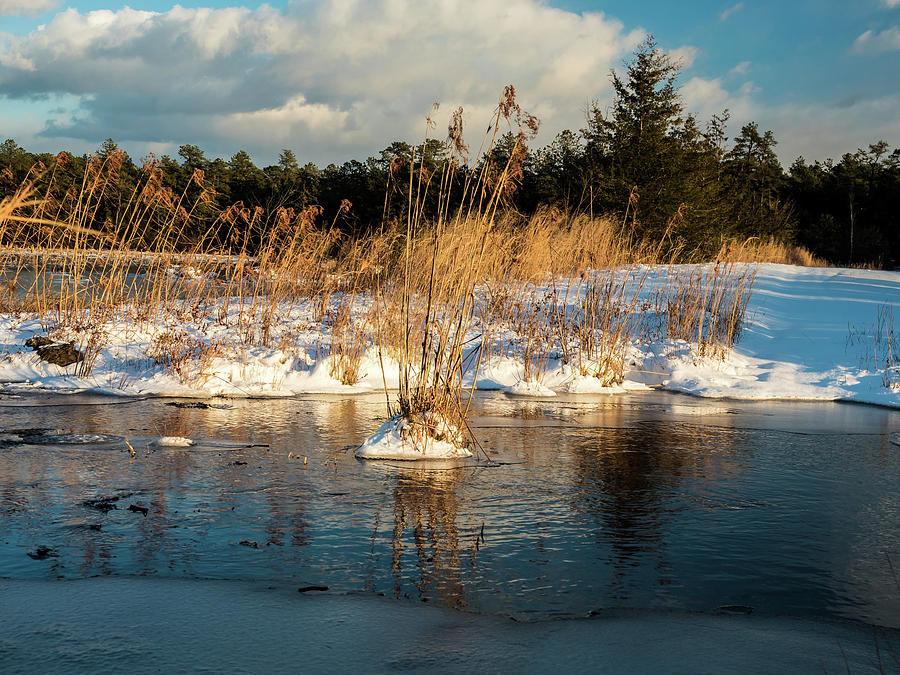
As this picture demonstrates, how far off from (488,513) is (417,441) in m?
1.24

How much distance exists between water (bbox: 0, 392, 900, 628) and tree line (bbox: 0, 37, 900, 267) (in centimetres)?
412

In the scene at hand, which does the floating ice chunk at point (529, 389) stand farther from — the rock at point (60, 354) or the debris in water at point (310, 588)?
the debris in water at point (310, 588)

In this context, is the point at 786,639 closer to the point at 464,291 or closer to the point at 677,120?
the point at 464,291

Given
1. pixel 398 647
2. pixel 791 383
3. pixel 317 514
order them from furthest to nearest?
1. pixel 791 383
2. pixel 317 514
3. pixel 398 647

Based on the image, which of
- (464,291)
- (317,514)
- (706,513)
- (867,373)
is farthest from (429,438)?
(867,373)

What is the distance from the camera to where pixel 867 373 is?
28.3 feet

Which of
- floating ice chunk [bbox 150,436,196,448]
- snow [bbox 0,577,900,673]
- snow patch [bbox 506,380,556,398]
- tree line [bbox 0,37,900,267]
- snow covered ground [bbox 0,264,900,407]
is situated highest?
tree line [bbox 0,37,900,267]

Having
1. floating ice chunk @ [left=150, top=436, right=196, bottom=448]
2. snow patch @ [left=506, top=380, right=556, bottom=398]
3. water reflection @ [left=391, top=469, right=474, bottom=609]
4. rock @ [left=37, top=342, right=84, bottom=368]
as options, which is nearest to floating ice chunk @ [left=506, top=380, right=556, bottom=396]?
snow patch @ [left=506, top=380, right=556, bottom=398]

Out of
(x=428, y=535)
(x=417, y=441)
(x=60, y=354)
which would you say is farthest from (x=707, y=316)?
(x=428, y=535)

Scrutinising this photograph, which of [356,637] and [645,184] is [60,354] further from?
[645,184]

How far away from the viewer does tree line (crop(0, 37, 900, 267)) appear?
1983cm

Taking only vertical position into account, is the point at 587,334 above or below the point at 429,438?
above

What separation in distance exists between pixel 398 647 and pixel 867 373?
8.01 metres

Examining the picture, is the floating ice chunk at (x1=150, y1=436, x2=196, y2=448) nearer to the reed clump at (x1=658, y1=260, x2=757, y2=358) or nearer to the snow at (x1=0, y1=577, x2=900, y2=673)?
the snow at (x1=0, y1=577, x2=900, y2=673)
